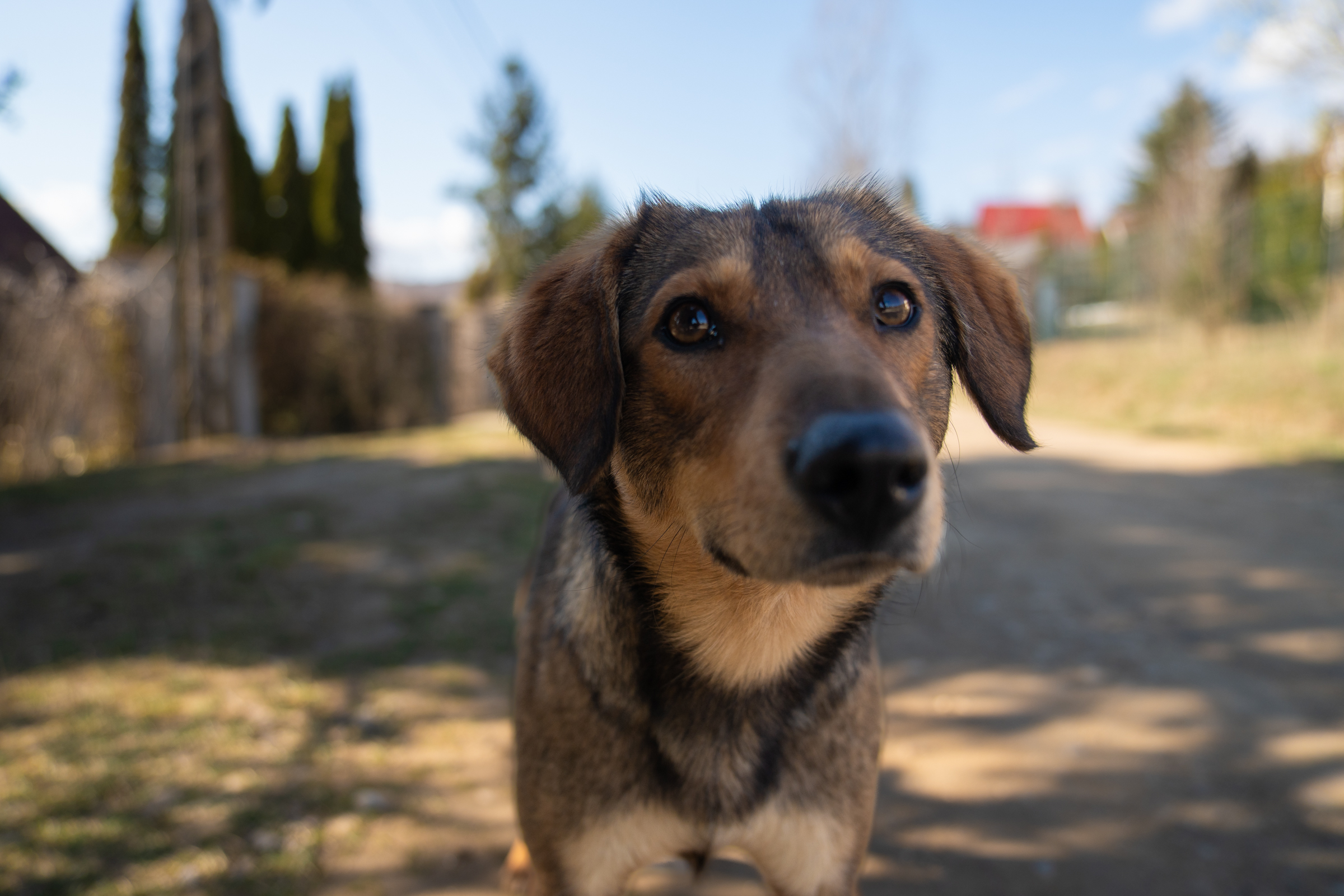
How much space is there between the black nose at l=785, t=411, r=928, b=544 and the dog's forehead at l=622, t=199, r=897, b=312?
0.61m

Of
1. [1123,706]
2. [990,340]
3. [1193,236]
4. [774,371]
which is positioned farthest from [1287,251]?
[774,371]

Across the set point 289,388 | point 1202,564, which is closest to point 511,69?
point 289,388

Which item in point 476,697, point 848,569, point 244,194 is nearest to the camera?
point 848,569

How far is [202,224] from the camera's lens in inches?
396

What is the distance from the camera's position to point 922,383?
2.10 metres

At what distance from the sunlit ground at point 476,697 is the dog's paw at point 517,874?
0.46 feet

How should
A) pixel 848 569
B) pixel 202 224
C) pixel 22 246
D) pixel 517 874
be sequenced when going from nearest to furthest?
pixel 848 569
pixel 517 874
pixel 202 224
pixel 22 246

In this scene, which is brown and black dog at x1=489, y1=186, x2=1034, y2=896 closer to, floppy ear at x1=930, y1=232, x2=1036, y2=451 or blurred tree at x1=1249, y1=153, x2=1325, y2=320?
floppy ear at x1=930, y1=232, x2=1036, y2=451

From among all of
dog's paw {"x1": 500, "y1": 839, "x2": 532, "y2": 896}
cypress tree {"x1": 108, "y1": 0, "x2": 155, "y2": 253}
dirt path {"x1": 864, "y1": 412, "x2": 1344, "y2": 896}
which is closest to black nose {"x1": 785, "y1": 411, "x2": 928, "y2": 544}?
dirt path {"x1": 864, "y1": 412, "x2": 1344, "y2": 896}

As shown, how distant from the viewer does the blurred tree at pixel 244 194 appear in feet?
78.9

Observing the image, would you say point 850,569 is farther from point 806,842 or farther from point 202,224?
point 202,224

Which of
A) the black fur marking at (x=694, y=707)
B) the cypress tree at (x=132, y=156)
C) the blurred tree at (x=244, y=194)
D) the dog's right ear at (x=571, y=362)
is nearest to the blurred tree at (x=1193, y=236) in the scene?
the black fur marking at (x=694, y=707)

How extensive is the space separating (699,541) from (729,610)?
38 cm

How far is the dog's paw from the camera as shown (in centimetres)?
279
